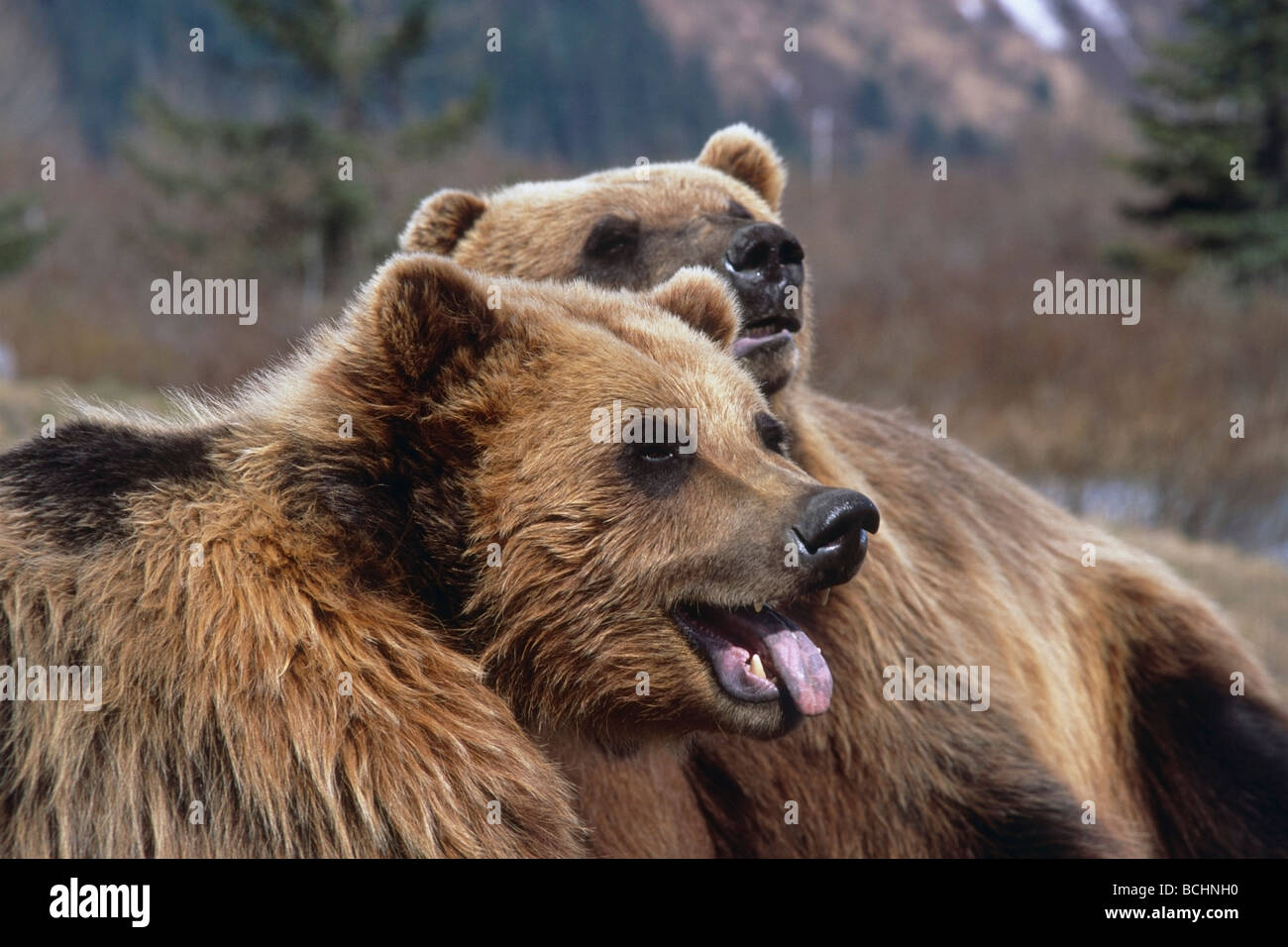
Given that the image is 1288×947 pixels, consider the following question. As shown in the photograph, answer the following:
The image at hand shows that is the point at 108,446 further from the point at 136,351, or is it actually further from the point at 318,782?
the point at 136,351

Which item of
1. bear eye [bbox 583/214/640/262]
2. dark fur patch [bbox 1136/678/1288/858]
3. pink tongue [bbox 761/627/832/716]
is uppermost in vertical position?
bear eye [bbox 583/214/640/262]

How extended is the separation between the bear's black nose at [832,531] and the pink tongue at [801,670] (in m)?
0.22

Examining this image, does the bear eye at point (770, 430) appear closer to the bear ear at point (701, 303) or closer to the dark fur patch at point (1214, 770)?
the bear ear at point (701, 303)

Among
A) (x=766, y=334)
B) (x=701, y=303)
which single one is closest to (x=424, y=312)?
(x=701, y=303)

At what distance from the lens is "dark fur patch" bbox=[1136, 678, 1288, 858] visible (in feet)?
17.0

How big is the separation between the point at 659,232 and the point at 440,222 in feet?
3.09

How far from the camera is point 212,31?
57844mm

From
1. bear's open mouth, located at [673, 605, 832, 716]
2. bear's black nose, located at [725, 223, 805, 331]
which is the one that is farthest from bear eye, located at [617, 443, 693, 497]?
bear's black nose, located at [725, 223, 805, 331]

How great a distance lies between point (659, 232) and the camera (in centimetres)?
514

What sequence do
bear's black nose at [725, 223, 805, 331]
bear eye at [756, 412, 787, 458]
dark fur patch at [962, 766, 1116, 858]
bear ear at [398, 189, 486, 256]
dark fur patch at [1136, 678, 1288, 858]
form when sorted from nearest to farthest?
1. bear eye at [756, 412, 787, 458]
2. dark fur patch at [962, 766, 1116, 858]
3. bear's black nose at [725, 223, 805, 331]
4. dark fur patch at [1136, 678, 1288, 858]
5. bear ear at [398, 189, 486, 256]

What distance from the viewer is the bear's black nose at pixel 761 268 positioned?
4621mm

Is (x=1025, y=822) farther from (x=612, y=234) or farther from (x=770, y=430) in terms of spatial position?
(x=612, y=234)

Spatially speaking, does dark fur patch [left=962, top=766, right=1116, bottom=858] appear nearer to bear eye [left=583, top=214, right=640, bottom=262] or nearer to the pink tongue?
the pink tongue
